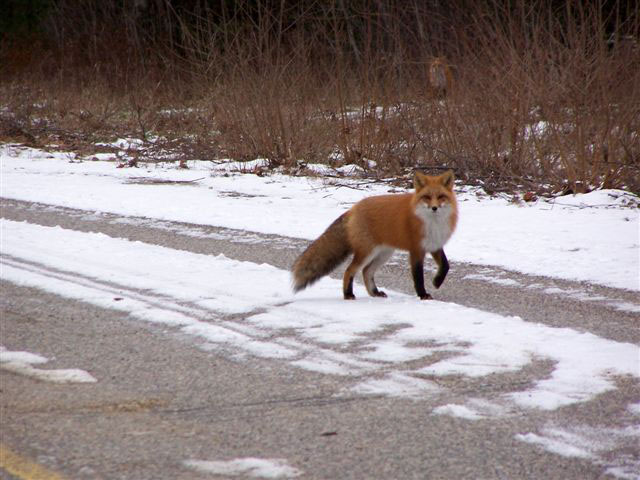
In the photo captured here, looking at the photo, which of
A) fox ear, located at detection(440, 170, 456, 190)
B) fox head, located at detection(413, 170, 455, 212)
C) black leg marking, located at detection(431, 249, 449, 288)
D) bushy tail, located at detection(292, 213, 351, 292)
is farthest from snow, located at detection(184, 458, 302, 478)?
fox ear, located at detection(440, 170, 456, 190)

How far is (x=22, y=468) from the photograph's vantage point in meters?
3.73

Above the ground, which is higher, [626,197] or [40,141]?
[40,141]

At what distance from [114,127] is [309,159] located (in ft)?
27.1

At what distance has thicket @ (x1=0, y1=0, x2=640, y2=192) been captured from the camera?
11.9m

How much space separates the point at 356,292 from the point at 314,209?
4722 mm

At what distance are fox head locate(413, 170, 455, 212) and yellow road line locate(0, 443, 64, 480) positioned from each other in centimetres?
368

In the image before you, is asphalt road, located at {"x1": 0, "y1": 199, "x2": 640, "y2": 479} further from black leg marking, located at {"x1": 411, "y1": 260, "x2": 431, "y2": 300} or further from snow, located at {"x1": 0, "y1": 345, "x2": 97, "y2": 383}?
black leg marking, located at {"x1": 411, "y1": 260, "x2": 431, "y2": 300}

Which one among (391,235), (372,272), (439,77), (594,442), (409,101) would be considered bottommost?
(594,442)

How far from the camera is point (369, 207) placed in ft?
22.9

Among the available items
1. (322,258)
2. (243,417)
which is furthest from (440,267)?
(243,417)

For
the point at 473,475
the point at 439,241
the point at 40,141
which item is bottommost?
the point at 473,475

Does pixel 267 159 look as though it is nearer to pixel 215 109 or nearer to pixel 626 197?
pixel 215 109

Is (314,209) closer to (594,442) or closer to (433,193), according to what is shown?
(433,193)

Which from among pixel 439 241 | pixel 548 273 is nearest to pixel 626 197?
pixel 548 273
